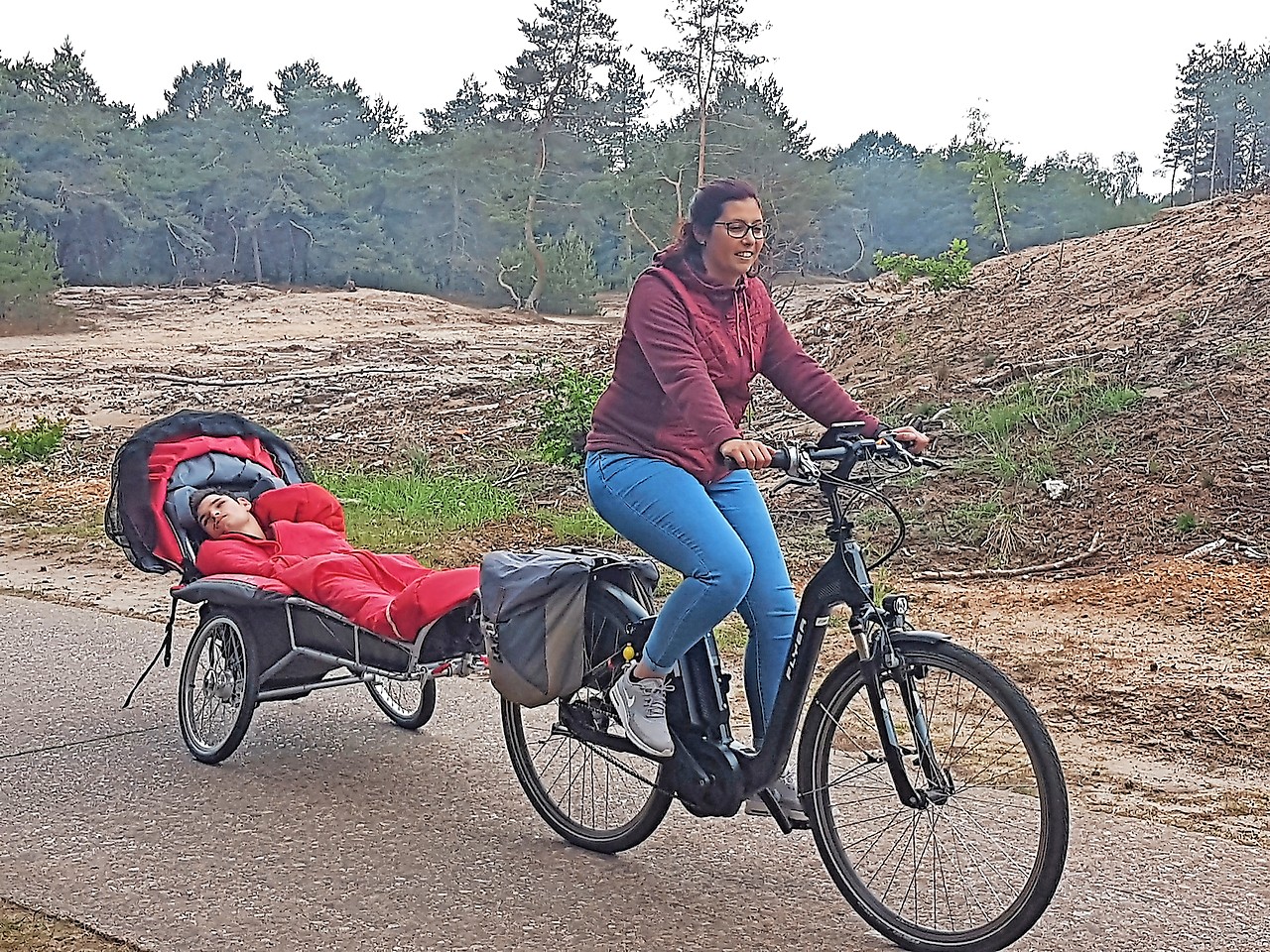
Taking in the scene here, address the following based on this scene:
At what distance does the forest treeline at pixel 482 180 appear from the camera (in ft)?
153

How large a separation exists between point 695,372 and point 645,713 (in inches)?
39.6

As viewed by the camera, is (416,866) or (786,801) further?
(416,866)

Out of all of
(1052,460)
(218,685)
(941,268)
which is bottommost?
(218,685)

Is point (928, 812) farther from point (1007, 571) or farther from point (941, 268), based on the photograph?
point (941, 268)

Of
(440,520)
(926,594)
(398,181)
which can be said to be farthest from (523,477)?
(398,181)

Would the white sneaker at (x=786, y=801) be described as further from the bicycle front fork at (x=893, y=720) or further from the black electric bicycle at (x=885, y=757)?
the bicycle front fork at (x=893, y=720)

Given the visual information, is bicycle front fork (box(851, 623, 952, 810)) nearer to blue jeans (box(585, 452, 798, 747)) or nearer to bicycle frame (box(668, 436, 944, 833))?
bicycle frame (box(668, 436, 944, 833))

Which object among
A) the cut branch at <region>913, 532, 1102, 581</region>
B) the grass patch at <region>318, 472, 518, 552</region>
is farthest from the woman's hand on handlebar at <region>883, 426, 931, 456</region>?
the grass patch at <region>318, 472, 518, 552</region>

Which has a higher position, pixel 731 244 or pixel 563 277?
pixel 563 277

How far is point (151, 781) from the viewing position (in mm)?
5246

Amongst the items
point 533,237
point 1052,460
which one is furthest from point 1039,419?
point 533,237

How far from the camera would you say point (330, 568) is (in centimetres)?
528

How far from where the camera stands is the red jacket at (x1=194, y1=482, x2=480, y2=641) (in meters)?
4.89

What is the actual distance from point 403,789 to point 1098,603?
175 inches
